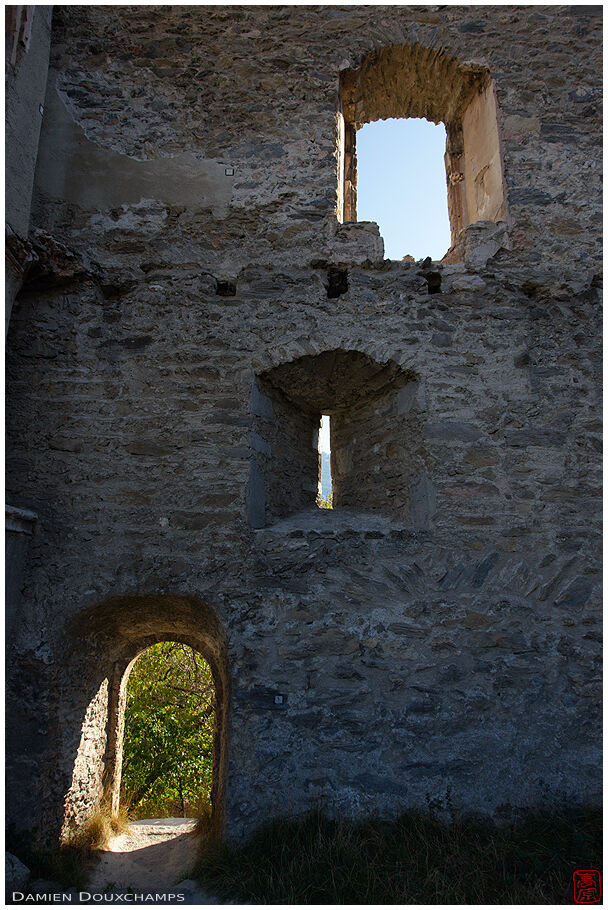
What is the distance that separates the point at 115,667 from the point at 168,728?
5280 millimetres

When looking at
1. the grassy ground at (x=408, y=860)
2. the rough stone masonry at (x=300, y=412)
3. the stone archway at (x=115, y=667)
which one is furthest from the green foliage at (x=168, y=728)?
the grassy ground at (x=408, y=860)

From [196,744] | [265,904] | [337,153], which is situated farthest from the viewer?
[196,744]

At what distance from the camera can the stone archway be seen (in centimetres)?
367

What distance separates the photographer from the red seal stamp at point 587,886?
2.71 m

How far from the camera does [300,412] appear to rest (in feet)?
15.2

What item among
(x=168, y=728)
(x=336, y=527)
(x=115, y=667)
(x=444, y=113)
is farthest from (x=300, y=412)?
(x=168, y=728)

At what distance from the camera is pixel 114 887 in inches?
128

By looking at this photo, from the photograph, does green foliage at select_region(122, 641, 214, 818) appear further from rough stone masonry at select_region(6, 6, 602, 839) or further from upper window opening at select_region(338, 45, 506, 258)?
upper window opening at select_region(338, 45, 506, 258)

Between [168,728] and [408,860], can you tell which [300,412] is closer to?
[408,860]

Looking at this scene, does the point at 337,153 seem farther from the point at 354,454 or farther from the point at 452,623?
the point at 452,623

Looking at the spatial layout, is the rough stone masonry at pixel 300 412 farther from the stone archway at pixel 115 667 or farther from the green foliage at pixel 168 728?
the green foliage at pixel 168 728

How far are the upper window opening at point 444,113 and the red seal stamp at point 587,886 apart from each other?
4.30m

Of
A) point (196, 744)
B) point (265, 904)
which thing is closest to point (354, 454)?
point (265, 904)

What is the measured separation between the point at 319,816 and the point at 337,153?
4.80 meters
